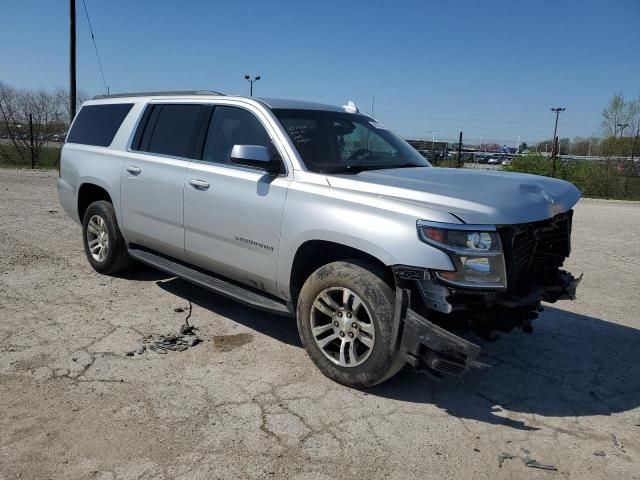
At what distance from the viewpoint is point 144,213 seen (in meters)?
5.15

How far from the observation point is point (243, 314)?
506 cm

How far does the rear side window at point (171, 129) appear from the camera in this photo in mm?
4793

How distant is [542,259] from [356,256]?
1.37 meters

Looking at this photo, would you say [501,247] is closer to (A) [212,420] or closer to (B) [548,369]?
(B) [548,369]

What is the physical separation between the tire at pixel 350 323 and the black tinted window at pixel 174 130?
6.13 feet

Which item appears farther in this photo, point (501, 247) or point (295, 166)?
point (295, 166)

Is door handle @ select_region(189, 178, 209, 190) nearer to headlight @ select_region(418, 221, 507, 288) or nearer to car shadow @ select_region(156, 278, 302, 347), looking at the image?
car shadow @ select_region(156, 278, 302, 347)

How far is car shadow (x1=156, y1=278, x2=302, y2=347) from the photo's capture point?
4662 mm

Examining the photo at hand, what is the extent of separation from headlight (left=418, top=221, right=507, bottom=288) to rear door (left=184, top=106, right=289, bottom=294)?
1235 mm

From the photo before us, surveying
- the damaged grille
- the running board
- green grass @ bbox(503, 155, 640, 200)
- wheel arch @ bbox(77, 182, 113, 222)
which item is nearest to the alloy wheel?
the running board

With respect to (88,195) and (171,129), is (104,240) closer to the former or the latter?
(88,195)

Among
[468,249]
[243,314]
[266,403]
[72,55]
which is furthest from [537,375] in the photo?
[72,55]

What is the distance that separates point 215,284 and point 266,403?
53.2 inches

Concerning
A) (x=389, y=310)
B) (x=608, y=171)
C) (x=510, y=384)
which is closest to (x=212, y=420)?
(x=389, y=310)
